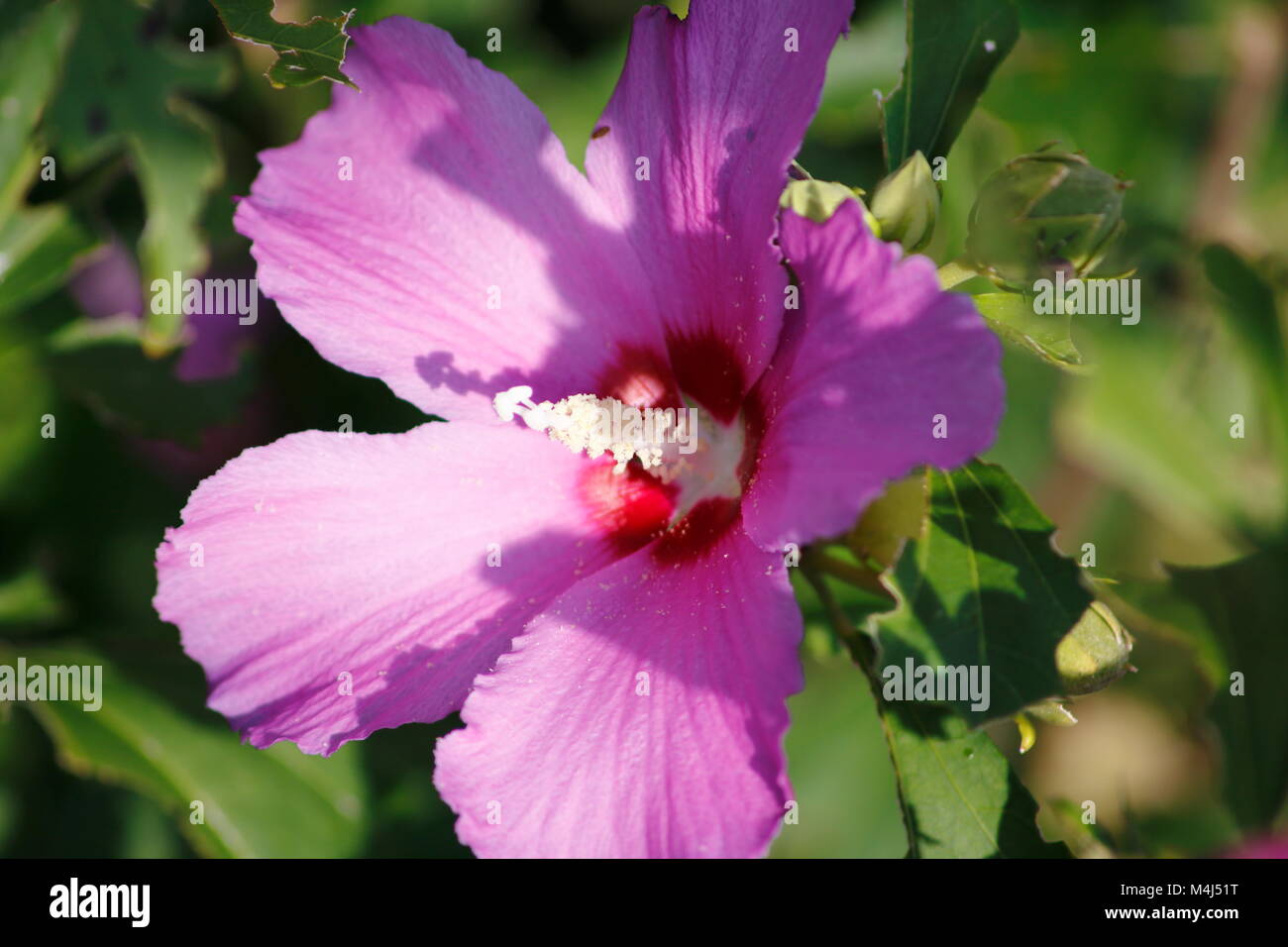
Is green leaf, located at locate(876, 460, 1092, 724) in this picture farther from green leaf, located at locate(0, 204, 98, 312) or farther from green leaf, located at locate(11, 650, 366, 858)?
green leaf, located at locate(0, 204, 98, 312)

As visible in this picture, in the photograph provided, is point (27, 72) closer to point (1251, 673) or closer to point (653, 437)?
point (653, 437)

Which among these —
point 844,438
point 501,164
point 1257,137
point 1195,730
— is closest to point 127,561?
point 501,164

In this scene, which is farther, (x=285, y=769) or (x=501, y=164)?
(x=285, y=769)

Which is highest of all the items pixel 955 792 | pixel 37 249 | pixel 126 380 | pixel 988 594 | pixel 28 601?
pixel 37 249

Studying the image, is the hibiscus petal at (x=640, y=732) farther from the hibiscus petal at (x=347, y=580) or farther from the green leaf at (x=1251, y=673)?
the green leaf at (x=1251, y=673)

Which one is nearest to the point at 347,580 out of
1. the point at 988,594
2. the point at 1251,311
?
the point at 988,594

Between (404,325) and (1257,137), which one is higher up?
(1257,137)
